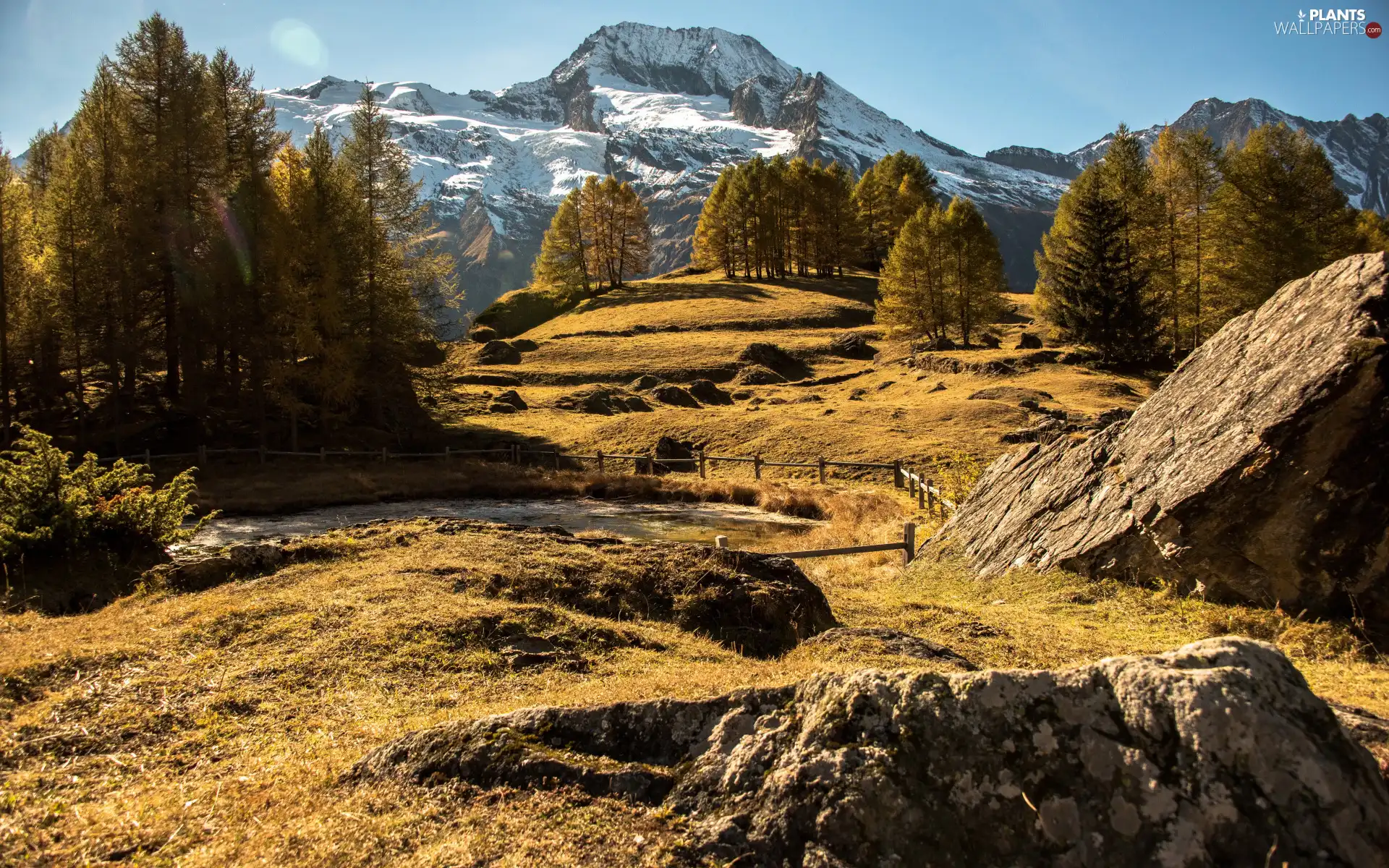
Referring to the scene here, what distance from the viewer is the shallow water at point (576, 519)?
2200 centimetres

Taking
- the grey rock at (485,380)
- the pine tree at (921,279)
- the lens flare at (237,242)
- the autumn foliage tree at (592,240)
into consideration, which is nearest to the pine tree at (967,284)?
the pine tree at (921,279)

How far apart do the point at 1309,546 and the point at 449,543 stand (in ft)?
36.1

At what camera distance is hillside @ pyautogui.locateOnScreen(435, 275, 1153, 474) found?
34.2 meters

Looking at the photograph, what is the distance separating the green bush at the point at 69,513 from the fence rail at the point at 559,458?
20238 mm

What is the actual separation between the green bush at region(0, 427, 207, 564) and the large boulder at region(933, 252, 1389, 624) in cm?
1337

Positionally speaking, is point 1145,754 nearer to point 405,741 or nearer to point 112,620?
point 405,741

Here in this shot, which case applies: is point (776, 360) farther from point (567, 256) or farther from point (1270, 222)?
point (567, 256)

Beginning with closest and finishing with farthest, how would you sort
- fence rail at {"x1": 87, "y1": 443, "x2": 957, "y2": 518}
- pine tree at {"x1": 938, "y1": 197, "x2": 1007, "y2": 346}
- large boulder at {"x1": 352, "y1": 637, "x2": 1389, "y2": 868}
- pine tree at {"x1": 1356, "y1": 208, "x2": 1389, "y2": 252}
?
1. large boulder at {"x1": 352, "y1": 637, "x2": 1389, "y2": 868}
2. fence rail at {"x1": 87, "y1": 443, "x2": 957, "y2": 518}
3. pine tree at {"x1": 1356, "y1": 208, "x2": 1389, "y2": 252}
4. pine tree at {"x1": 938, "y1": 197, "x2": 1007, "y2": 346}

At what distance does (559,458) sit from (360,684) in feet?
97.7

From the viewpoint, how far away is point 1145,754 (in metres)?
3.04

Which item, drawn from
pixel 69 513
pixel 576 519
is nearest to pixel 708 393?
pixel 576 519

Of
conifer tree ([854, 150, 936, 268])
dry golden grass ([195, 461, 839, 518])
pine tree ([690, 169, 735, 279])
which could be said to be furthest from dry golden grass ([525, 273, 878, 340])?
dry golden grass ([195, 461, 839, 518])

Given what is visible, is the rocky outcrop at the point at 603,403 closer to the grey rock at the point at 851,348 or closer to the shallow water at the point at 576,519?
the shallow water at the point at 576,519

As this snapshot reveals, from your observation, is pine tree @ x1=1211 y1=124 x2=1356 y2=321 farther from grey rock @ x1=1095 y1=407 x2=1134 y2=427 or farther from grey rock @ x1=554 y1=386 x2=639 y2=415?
grey rock @ x1=554 y1=386 x2=639 y2=415
